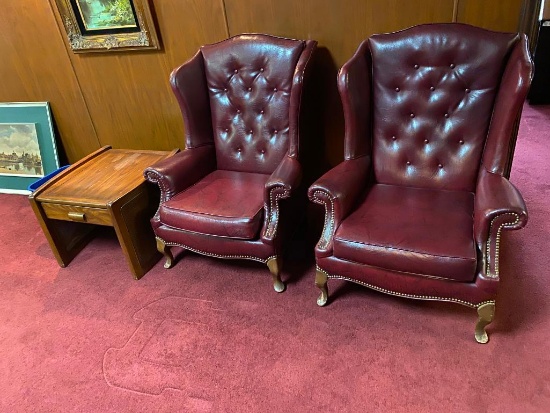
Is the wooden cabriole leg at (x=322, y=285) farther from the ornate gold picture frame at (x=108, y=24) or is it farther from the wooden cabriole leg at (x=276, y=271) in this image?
the ornate gold picture frame at (x=108, y=24)

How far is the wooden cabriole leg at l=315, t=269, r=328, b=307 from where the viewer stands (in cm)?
191

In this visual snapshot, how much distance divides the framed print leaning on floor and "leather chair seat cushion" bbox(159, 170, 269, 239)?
1.55 meters

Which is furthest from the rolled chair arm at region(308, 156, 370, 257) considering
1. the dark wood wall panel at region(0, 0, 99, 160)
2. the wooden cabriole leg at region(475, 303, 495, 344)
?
the dark wood wall panel at region(0, 0, 99, 160)

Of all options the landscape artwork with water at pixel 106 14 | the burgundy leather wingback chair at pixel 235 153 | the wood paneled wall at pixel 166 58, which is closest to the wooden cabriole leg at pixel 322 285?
the burgundy leather wingback chair at pixel 235 153

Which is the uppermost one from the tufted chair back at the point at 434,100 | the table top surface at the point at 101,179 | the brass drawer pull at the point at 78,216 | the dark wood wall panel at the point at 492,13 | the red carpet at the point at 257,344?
→ the dark wood wall panel at the point at 492,13

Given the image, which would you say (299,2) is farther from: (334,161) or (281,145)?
(334,161)

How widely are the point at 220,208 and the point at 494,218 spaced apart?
1198 mm

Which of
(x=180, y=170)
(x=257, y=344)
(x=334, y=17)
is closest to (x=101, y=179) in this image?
(x=180, y=170)

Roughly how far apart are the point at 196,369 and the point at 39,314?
3.23ft

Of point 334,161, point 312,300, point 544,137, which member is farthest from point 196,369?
point 544,137

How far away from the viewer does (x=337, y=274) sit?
1.87m

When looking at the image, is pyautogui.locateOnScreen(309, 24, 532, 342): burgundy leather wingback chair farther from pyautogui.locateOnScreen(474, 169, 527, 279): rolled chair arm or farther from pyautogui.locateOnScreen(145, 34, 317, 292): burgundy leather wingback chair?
pyautogui.locateOnScreen(145, 34, 317, 292): burgundy leather wingback chair

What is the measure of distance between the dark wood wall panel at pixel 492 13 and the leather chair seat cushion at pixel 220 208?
1.29 meters

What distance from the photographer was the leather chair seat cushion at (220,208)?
1.98 metres
